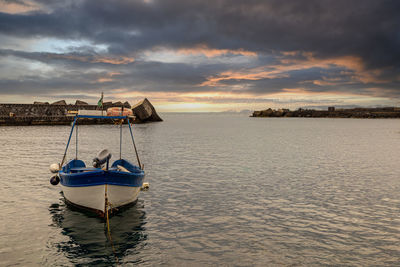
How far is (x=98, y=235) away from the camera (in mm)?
11023

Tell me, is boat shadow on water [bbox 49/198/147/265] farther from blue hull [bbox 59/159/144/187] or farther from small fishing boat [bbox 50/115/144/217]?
blue hull [bbox 59/159/144/187]

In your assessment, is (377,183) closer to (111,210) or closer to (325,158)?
(325,158)

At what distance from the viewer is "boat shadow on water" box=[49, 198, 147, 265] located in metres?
9.39

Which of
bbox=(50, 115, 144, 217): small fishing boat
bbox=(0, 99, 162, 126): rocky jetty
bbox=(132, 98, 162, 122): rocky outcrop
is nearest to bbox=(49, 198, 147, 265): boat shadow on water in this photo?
bbox=(50, 115, 144, 217): small fishing boat

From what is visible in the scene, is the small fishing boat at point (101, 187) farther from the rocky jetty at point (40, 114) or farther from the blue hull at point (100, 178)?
the rocky jetty at point (40, 114)

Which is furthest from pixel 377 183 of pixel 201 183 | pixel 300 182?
pixel 201 183

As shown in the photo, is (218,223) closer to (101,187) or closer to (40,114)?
(101,187)

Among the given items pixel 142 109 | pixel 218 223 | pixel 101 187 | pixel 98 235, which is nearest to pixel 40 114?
pixel 142 109

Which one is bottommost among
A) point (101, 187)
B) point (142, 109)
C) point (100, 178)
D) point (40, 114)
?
point (101, 187)

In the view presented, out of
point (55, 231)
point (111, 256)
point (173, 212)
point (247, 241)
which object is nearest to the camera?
point (111, 256)

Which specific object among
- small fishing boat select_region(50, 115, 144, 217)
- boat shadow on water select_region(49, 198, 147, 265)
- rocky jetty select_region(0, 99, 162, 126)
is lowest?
boat shadow on water select_region(49, 198, 147, 265)

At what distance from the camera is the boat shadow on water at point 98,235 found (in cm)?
939

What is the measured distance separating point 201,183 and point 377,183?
10558 millimetres

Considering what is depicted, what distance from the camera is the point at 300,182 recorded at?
1939 cm
